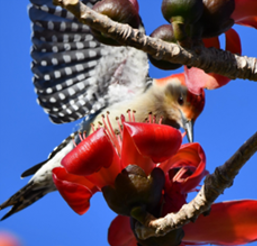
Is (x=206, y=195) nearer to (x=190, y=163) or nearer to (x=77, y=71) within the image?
(x=190, y=163)

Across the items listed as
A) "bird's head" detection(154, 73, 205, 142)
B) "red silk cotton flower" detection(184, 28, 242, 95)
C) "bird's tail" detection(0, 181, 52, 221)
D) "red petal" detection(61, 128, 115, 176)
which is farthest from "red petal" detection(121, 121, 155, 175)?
"bird's tail" detection(0, 181, 52, 221)

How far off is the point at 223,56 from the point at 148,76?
134 inches

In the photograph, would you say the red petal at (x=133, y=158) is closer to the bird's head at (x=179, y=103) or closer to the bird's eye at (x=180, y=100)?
the bird's head at (x=179, y=103)

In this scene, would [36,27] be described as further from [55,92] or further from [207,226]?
[207,226]

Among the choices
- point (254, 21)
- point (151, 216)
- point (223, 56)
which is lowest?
point (151, 216)

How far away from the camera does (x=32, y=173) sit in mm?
4766

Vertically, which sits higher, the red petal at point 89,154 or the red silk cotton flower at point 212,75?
the red silk cotton flower at point 212,75

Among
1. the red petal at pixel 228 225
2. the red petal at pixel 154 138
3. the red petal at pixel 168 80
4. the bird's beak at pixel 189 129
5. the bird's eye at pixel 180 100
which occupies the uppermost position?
the red petal at pixel 168 80

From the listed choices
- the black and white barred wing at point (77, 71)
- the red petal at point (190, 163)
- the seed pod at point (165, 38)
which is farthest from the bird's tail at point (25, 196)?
the seed pod at point (165, 38)

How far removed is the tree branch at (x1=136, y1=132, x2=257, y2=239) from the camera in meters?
1.00

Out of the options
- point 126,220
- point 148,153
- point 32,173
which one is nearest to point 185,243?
point 126,220

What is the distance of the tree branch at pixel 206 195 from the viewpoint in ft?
3.28

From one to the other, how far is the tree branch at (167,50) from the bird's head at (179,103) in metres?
3.01

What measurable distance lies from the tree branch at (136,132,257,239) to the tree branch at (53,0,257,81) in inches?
8.7
